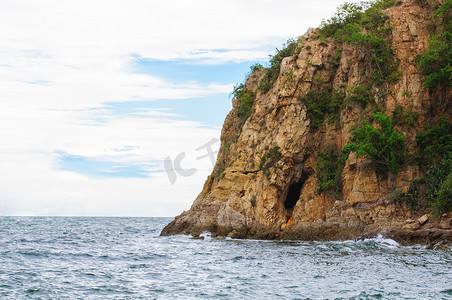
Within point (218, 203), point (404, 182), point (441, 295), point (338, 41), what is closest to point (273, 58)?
point (338, 41)

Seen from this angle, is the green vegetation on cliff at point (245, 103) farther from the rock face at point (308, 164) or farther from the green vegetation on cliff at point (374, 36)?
the green vegetation on cliff at point (374, 36)

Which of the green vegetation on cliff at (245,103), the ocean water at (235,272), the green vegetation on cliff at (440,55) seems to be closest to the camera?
the ocean water at (235,272)

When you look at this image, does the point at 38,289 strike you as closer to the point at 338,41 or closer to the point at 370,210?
the point at 370,210

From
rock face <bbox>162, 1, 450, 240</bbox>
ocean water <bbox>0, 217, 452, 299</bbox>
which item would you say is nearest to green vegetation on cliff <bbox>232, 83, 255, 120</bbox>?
rock face <bbox>162, 1, 450, 240</bbox>

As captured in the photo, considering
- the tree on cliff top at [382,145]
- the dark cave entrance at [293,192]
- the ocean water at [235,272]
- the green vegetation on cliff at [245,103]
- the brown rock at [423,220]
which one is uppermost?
the green vegetation on cliff at [245,103]

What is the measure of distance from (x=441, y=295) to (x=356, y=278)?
3428mm

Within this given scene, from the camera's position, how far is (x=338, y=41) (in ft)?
132

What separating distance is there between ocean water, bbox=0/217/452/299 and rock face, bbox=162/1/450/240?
3.32 metres

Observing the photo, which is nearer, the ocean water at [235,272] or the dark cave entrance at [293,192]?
the ocean water at [235,272]

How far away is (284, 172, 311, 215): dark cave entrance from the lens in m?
37.7

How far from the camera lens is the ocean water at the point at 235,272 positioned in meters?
15.4

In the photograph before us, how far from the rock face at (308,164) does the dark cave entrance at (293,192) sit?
8 centimetres

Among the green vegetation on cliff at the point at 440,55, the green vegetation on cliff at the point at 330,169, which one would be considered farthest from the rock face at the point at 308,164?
the green vegetation on cliff at the point at 440,55

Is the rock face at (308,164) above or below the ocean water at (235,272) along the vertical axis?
above
